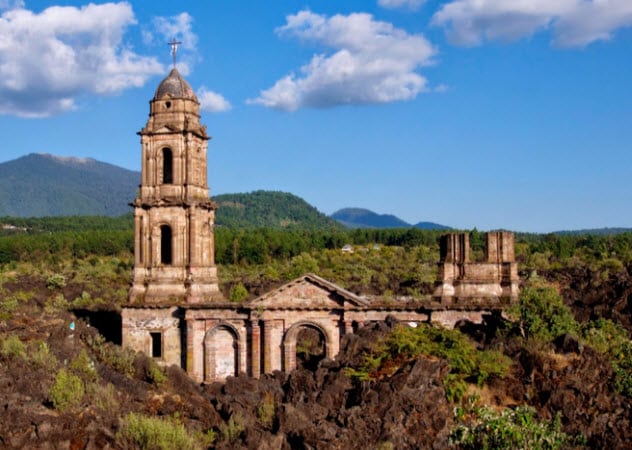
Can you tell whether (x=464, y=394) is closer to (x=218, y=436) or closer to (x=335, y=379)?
(x=335, y=379)

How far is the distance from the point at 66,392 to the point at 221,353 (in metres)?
9.05

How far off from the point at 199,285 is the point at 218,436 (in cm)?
1154

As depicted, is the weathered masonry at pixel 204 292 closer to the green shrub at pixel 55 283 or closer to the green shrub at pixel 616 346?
the green shrub at pixel 616 346

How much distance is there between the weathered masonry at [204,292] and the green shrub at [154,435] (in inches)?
420

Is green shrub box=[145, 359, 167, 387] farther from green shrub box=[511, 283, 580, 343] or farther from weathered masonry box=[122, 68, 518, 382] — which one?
green shrub box=[511, 283, 580, 343]

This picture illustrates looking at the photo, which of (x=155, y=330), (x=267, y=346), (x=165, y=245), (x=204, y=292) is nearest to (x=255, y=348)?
(x=267, y=346)

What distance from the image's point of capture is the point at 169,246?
33.7m

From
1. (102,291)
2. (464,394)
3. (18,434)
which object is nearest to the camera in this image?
(18,434)

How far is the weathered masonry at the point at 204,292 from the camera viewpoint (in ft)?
98.9

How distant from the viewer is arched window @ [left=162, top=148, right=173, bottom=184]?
1315 inches

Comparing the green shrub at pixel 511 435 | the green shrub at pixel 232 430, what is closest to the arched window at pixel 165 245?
the green shrub at pixel 232 430

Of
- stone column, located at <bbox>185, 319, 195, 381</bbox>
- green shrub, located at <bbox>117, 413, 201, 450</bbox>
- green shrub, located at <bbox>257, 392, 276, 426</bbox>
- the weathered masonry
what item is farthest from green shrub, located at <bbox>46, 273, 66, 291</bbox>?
green shrub, located at <bbox>117, 413, 201, 450</bbox>

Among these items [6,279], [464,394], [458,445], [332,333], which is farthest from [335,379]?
[6,279]

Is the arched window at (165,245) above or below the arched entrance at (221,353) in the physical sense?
above
